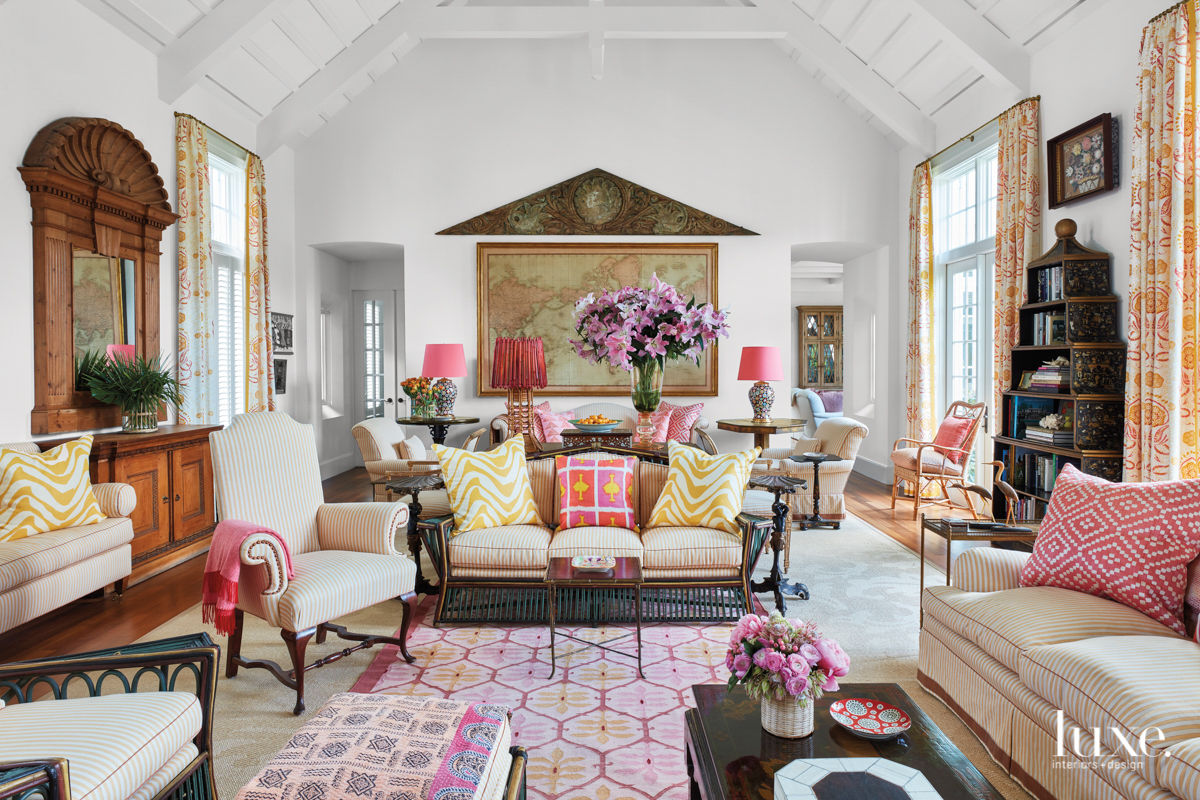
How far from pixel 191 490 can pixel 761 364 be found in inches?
184

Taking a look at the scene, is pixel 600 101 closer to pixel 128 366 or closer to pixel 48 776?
pixel 128 366

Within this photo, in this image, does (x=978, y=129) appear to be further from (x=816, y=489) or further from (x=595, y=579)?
(x=595, y=579)

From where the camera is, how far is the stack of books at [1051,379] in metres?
4.63

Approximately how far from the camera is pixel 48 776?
1.32 meters

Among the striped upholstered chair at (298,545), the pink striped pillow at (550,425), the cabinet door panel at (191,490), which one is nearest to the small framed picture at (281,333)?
the cabinet door panel at (191,490)

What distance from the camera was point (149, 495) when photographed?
453cm

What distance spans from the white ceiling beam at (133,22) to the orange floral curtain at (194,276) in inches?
21.6

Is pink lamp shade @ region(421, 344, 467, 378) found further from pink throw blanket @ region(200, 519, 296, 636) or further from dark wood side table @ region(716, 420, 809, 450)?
pink throw blanket @ region(200, 519, 296, 636)

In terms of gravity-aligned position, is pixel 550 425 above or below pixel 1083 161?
below

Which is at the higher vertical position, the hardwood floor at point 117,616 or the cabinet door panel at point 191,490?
the cabinet door panel at point 191,490

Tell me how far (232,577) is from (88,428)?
9.00 feet

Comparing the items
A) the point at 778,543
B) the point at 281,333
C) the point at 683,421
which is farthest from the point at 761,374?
the point at 281,333

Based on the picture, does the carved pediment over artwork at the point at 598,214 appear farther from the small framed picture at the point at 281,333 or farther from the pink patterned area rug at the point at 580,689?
the pink patterned area rug at the point at 580,689

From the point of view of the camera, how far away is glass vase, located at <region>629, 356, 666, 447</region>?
13.7 ft
